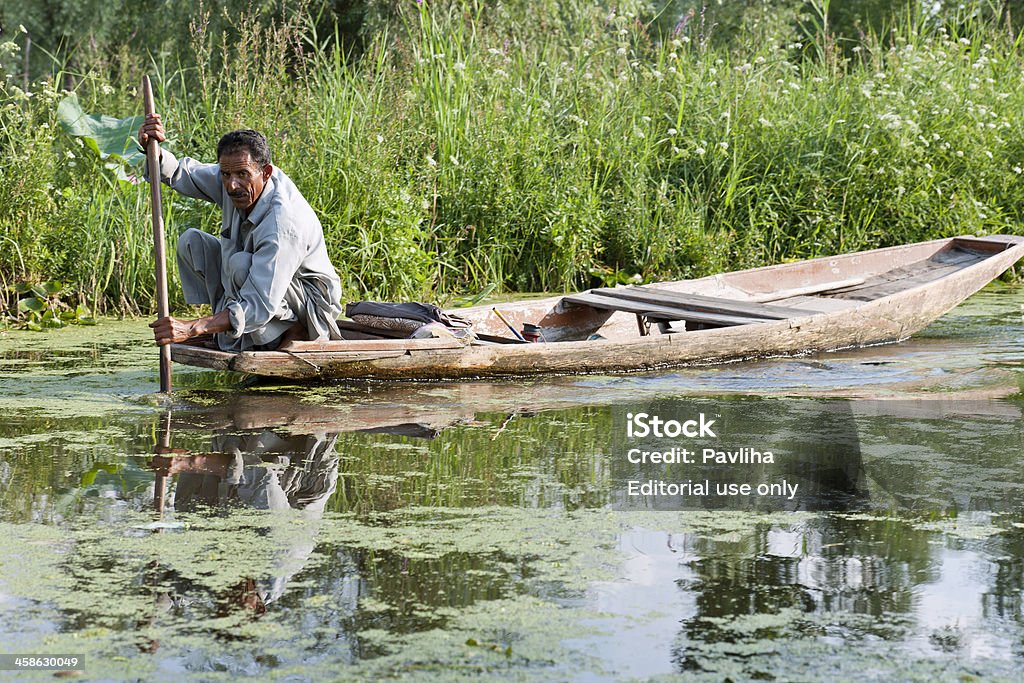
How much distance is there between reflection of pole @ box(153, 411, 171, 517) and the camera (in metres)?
3.86

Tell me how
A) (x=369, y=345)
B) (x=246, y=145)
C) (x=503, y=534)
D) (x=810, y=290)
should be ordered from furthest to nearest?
(x=810, y=290)
(x=369, y=345)
(x=246, y=145)
(x=503, y=534)

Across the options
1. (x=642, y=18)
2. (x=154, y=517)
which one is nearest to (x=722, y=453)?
(x=154, y=517)

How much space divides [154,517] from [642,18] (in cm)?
1243

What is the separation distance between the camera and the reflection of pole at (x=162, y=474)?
3855 mm

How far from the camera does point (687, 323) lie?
22.5 feet

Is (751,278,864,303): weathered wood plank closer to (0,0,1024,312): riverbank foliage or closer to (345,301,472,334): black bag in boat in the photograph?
(0,0,1024,312): riverbank foliage

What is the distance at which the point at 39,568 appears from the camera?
3225mm

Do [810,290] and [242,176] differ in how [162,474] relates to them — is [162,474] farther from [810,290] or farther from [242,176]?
[810,290]

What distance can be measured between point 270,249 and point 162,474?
131 centimetres

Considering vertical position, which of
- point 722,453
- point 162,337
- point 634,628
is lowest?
point 634,628

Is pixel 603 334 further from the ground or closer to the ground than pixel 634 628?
further from the ground

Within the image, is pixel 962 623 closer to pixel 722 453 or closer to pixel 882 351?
pixel 722 453

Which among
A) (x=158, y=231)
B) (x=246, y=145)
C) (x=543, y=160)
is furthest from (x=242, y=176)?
(x=543, y=160)

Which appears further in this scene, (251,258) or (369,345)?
(369,345)
